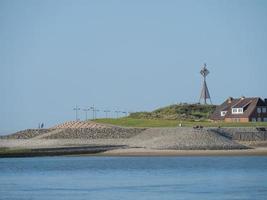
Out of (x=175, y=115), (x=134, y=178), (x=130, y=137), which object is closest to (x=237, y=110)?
(x=175, y=115)

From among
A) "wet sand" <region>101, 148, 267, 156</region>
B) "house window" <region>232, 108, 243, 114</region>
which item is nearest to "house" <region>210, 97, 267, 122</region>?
"house window" <region>232, 108, 243, 114</region>

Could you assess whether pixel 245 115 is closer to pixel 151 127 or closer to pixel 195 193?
pixel 151 127

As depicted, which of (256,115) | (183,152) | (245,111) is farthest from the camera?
(245,111)

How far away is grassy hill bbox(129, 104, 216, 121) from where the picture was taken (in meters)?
114

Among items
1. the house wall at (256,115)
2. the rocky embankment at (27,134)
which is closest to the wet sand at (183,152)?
the rocky embankment at (27,134)

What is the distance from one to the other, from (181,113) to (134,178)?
6199 centimetres

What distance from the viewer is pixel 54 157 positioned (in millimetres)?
79250

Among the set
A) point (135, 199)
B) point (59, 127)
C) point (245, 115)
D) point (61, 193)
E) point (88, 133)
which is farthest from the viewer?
point (245, 115)

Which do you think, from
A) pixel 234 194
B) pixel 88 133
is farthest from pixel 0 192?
pixel 88 133

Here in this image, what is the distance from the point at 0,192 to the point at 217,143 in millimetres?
33288

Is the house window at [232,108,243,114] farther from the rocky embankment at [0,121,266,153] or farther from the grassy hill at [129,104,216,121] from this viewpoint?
the rocky embankment at [0,121,266,153]

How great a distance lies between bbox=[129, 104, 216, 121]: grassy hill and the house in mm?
4227

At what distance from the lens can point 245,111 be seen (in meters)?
107

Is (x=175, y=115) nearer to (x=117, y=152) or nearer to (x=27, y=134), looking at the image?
(x=27, y=134)
